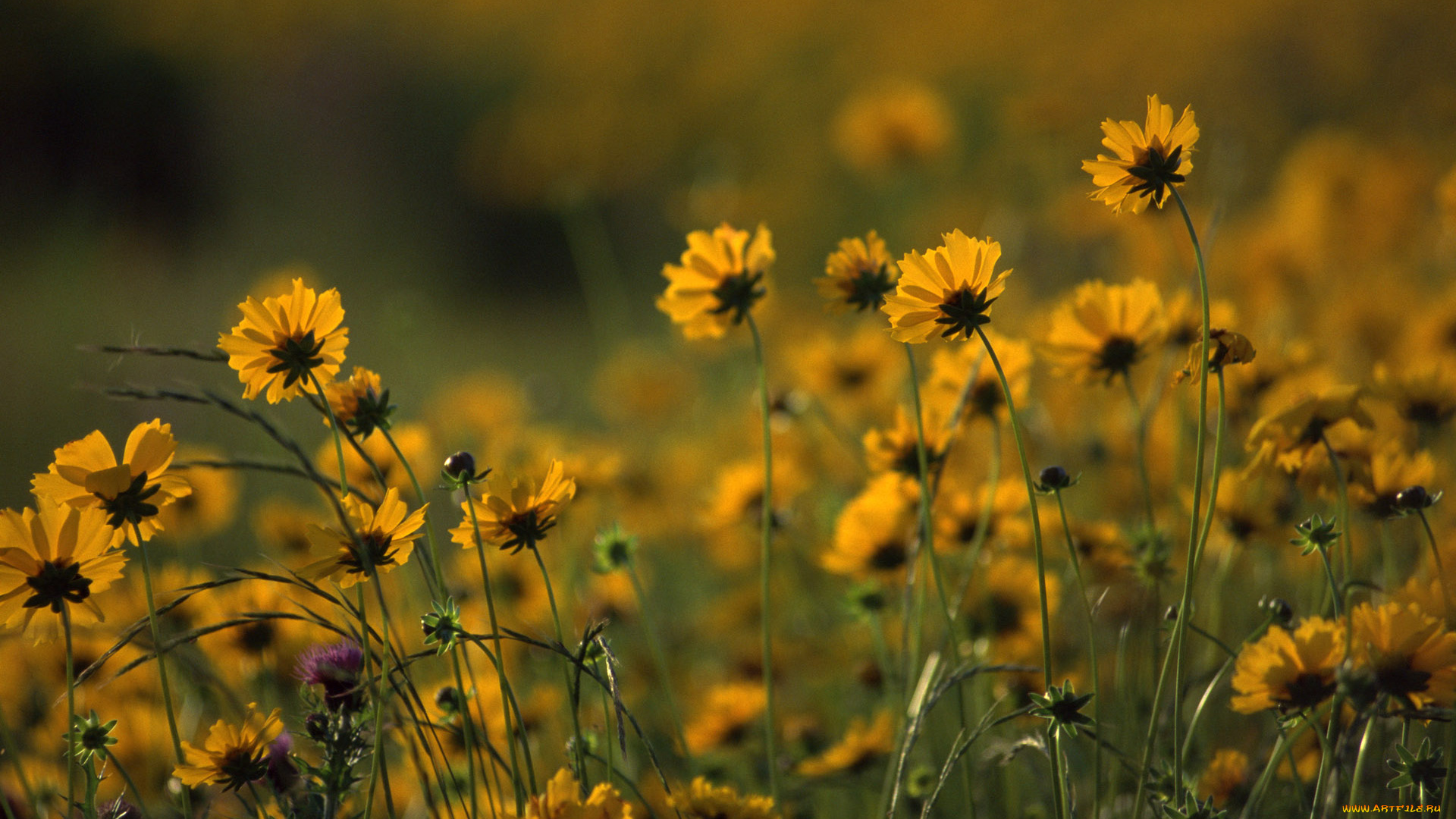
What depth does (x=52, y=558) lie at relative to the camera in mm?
671

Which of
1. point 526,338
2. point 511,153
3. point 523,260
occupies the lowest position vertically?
point 526,338

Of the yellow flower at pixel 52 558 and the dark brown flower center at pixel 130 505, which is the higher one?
the dark brown flower center at pixel 130 505

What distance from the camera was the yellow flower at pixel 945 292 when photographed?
0.68 metres

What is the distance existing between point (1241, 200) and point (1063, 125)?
5.46 feet

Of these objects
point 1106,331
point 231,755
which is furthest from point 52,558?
point 1106,331

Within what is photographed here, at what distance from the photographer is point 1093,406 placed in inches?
72.1

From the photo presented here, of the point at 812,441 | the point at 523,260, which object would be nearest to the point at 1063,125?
the point at 812,441

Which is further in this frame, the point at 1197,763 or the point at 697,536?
the point at 697,536

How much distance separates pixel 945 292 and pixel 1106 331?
0.31 m

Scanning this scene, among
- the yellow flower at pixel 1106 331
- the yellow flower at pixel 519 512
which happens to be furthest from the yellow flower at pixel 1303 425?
the yellow flower at pixel 519 512

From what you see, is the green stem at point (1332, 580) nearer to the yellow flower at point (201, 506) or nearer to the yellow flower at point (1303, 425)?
the yellow flower at point (1303, 425)

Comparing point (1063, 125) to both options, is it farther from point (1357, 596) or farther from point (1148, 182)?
point (1148, 182)

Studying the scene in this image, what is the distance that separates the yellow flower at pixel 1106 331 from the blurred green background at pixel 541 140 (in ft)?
3.78

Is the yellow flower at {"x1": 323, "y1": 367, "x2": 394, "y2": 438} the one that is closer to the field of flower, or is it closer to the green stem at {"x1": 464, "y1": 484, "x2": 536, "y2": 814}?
the field of flower
